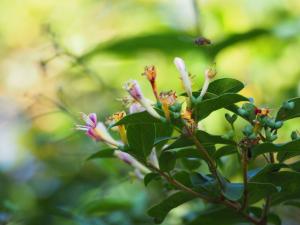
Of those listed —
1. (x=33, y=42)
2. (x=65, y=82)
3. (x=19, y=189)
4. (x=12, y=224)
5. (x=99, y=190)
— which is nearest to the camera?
(x=12, y=224)

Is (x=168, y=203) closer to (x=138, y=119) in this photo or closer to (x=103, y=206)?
(x=138, y=119)

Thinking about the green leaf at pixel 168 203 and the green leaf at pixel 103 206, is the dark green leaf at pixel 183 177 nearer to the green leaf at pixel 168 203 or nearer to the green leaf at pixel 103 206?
the green leaf at pixel 168 203

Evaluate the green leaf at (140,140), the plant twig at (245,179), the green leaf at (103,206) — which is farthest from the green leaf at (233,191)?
the green leaf at (103,206)

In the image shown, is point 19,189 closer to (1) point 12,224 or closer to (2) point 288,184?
(1) point 12,224

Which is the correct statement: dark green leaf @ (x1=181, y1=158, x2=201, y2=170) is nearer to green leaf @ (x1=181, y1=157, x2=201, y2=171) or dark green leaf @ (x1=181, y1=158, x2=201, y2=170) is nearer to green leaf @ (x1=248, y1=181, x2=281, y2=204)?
green leaf @ (x1=181, y1=157, x2=201, y2=171)

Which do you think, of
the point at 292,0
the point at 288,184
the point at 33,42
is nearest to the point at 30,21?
the point at 33,42

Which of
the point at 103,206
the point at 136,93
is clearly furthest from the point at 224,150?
the point at 103,206
